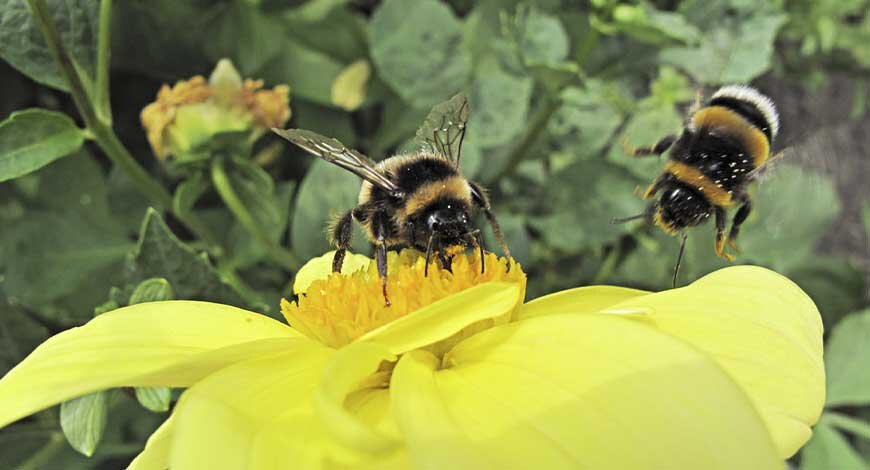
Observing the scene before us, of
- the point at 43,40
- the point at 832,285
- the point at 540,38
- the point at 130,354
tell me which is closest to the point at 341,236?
the point at 130,354

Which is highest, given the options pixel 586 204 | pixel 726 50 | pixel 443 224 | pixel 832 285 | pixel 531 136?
pixel 443 224

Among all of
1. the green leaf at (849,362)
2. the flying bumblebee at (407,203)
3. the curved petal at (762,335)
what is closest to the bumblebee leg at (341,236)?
the flying bumblebee at (407,203)

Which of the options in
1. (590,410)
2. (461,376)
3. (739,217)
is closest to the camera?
(590,410)

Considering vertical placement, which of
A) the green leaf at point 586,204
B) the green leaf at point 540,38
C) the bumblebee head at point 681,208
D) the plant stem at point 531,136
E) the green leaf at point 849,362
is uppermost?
the green leaf at point 540,38

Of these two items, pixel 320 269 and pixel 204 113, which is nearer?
pixel 320 269

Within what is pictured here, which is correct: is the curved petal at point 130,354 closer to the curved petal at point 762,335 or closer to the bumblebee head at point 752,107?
the curved petal at point 762,335

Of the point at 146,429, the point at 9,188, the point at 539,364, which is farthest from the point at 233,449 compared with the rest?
the point at 9,188

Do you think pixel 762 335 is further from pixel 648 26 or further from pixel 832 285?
pixel 832 285
